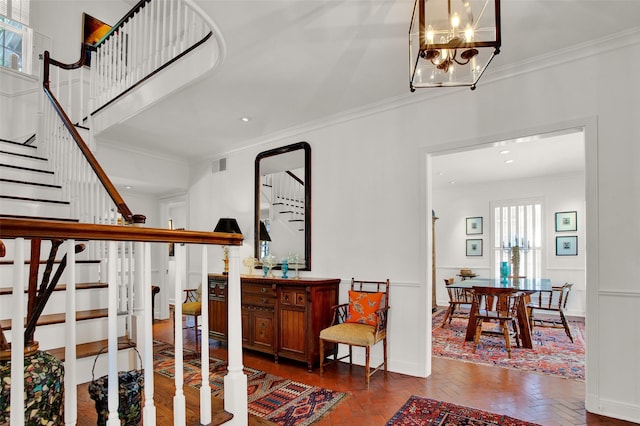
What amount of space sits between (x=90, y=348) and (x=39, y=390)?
129 centimetres

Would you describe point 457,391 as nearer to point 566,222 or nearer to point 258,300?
point 258,300

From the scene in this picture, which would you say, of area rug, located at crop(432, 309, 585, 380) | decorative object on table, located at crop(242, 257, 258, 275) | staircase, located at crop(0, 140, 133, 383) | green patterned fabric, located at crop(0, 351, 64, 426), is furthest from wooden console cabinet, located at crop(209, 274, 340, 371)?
green patterned fabric, located at crop(0, 351, 64, 426)

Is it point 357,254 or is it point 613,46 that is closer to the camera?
point 613,46

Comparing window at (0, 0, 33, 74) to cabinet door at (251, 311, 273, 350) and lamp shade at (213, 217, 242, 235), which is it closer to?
lamp shade at (213, 217, 242, 235)

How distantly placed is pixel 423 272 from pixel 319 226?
4.83ft

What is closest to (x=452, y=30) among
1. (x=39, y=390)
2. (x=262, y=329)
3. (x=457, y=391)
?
(x=39, y=390)

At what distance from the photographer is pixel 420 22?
5.99 feet

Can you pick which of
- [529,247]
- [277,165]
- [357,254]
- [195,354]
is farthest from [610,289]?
[529,247]

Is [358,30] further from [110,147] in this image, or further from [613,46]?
[110,147]

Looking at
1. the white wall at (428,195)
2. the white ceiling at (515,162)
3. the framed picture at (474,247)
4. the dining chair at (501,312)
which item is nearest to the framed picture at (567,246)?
the white ceiling at (515,162)

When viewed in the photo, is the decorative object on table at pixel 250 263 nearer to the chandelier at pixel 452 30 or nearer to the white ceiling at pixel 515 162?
the white ceiling at pixel 515 162

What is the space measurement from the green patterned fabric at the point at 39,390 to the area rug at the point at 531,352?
3.97 m

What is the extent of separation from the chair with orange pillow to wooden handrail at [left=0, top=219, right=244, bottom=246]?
2.26 m

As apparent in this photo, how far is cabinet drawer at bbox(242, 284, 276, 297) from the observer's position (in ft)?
13.6
